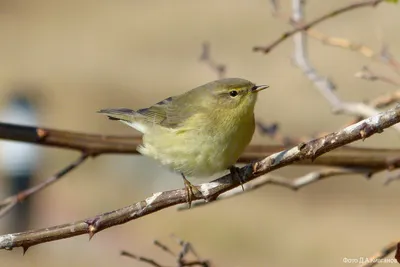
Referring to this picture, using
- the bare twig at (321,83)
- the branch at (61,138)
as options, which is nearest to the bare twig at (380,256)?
the bare twig at (321,83)

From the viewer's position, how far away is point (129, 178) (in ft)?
30.1

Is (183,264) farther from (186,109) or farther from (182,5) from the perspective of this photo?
(182,5)

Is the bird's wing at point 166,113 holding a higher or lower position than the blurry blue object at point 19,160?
lower

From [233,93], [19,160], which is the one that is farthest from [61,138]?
[19,160]

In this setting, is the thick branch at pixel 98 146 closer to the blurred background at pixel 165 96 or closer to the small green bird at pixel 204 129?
the small green bird at pixel 204 129

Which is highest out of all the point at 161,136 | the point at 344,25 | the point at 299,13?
the point at 344,25

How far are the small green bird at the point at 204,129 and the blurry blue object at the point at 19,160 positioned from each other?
4.62 meters

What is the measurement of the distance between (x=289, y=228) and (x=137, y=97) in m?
3.27

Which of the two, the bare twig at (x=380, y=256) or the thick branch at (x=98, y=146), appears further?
the thick branch at (x=98, y=146)

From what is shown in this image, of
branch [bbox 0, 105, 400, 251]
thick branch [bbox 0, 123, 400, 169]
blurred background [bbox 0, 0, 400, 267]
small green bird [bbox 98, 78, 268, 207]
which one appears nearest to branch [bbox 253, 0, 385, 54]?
small green bird [bbox 98, 78, 268, 207]

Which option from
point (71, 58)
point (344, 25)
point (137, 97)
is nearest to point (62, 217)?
point (137, 97)

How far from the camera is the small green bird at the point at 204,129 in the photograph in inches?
122

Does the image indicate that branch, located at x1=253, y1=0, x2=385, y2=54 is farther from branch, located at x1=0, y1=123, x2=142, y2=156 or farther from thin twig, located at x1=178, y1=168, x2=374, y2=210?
branch, located at x1=0, y1=123, x2=142, y2=156

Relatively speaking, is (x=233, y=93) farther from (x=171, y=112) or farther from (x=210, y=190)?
(x=210, y=190)
